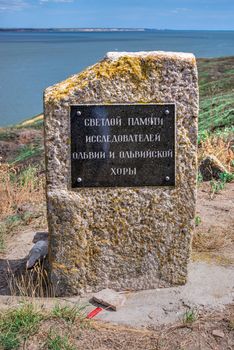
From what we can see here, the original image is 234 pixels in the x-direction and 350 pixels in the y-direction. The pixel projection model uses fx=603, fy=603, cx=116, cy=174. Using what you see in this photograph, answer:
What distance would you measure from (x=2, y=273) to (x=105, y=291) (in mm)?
1159

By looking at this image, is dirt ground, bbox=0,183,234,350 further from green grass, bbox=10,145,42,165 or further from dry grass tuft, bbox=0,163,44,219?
green grass, bbox=10,145,42,165

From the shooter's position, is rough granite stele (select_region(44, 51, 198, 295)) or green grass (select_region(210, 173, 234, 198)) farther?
green grass (select_region(210, 173, 234, 198))

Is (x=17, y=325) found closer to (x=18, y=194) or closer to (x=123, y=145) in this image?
(x=123, y=145)

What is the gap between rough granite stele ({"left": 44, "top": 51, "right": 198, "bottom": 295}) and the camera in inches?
186

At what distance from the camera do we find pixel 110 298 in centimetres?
499

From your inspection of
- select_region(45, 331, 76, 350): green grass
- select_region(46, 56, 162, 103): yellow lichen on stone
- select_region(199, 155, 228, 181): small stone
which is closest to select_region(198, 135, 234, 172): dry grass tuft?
select_region(199, 155, 228, 181): small stone

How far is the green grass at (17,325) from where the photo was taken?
13.9 ft

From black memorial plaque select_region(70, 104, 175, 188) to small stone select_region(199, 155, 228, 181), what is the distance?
12.1ft

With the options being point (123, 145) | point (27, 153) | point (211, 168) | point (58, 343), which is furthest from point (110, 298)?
point (27, 153)

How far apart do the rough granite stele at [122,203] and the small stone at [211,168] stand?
360 centimetres

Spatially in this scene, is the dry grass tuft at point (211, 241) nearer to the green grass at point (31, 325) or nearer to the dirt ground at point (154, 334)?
the dirt ground at point (154, 334)

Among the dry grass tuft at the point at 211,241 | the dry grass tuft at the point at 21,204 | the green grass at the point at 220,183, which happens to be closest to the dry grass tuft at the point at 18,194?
the dry grass tuft at the point at 21,204

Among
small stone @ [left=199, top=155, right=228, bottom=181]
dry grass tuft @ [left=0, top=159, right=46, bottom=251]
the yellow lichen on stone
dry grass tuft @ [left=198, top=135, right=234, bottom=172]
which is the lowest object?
dry grass tuft @ [left=0, top=159, right=46, bottom=251]

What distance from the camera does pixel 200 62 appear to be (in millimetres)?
28766
